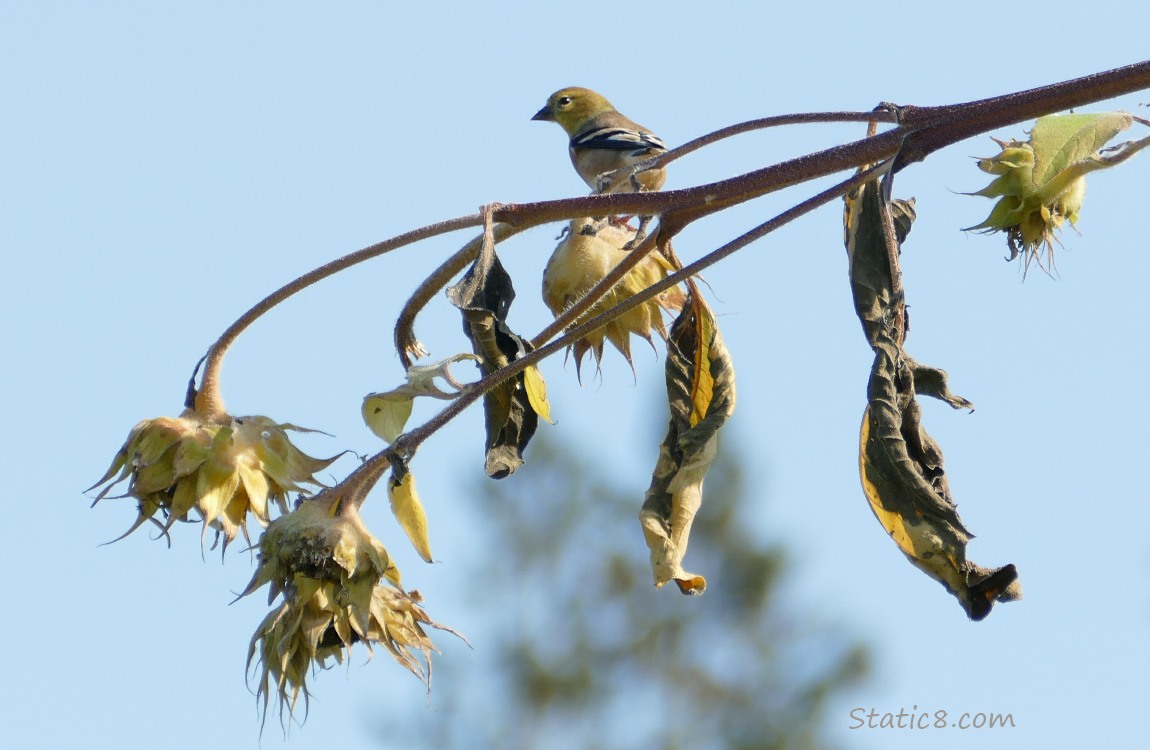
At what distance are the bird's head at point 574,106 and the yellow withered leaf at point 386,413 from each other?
6.39 meters

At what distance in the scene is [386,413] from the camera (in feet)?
5.88

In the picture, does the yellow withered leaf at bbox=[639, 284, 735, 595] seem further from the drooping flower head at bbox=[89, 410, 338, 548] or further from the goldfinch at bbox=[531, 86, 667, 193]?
the goldfinch at bbox=[531, 86, 667, 193]

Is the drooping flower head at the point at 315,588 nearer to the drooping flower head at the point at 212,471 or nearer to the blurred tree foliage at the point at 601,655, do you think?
the drooping flower head at the point at 212,471

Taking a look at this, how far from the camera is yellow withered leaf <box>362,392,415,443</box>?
177 cm

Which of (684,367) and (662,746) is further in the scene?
(662,746)

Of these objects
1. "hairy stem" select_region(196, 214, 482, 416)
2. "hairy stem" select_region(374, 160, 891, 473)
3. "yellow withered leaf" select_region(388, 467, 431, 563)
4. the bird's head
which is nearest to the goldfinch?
the bird's head

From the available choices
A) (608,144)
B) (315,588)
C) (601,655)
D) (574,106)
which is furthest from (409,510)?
(601,655)

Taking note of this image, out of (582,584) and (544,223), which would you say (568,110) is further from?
(582,584)

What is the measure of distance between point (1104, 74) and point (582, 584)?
17.3 metres

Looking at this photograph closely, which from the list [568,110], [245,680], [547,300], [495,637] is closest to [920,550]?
[547,300]

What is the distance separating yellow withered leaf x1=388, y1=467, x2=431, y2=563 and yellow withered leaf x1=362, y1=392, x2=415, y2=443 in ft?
0.65

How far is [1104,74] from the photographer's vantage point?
140 centimetres

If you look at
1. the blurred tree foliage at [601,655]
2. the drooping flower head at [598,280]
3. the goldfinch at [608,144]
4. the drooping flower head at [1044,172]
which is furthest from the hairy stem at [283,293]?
the blurred tree foliage at [601,655]

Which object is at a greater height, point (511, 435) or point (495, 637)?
point (495, 637)
